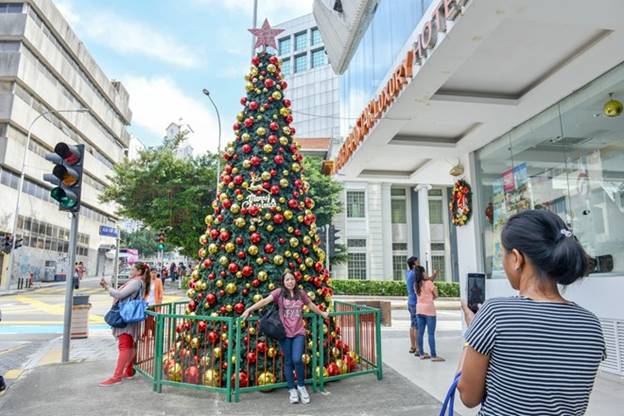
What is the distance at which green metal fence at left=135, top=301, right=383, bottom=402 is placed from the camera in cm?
513

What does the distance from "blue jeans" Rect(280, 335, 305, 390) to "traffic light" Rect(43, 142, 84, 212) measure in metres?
4.72

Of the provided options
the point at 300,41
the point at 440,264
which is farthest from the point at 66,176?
the point at 300,41

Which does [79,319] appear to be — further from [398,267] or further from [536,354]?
[398,267]

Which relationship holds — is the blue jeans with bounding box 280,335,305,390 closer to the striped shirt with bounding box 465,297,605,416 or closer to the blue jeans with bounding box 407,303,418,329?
the blue jeans with bounding box 407,303,418,329

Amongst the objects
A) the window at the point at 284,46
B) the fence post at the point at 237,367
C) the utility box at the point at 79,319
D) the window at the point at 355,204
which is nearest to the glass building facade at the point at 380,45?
the fence post at the point at 237,367

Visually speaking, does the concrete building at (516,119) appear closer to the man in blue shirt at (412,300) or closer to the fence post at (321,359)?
the man in blue shirt at (412,300)

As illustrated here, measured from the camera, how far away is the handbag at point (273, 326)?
4.90 metres

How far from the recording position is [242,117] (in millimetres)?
6508

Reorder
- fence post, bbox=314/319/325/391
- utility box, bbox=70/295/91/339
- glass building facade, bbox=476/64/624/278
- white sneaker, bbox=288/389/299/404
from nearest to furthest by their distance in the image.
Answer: white sneaker, bbox=288/389/299/404
fence post, bbox=314/319/325/391
glass building facade, bbox=476/64/624/278
utility box, bbox=70/295/91/339

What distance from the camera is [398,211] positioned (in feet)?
98.8

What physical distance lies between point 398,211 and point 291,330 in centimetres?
2600

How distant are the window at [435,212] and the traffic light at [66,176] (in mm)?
25845

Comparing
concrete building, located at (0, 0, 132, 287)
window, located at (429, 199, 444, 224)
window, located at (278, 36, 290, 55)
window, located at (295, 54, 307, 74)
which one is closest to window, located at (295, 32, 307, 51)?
window, located at (295, 54, 307, 74)

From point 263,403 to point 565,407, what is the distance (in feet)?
13.3
